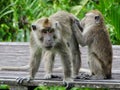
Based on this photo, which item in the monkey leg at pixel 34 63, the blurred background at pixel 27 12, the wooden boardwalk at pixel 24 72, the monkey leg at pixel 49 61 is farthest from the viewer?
the blurred background at pixel 27 12

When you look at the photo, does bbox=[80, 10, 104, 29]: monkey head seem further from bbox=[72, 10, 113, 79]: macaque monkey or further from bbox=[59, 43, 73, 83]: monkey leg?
bbox=[59, 43, 73, 83]: monkey leg

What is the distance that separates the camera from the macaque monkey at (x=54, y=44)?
8.21 metres

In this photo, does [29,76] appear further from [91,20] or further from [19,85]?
[91,20]

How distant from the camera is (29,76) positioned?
28.2ft

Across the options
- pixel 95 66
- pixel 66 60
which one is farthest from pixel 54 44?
pixel 95 66

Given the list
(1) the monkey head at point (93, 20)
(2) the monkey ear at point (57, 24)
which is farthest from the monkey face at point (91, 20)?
(2) the monkey ear at point (57, 24)

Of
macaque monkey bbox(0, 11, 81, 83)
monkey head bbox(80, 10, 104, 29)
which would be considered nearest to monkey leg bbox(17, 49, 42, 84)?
macaque monkey bbox(0, 11, 81, 83)

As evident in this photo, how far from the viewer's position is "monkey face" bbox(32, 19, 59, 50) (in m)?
8.13

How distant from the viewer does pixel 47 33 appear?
8203 millimetres

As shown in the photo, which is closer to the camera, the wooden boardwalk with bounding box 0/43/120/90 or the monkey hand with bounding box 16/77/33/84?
the wooden boardwalk with bounding box 0/43/120/90

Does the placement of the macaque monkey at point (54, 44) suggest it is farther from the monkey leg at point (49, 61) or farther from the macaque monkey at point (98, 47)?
the macaque monkey at point (98, 47)

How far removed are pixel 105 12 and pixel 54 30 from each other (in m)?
4.42

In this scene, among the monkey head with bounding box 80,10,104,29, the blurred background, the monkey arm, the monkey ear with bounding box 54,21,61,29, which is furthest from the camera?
the blurred background

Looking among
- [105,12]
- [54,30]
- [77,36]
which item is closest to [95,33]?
[77,36]
